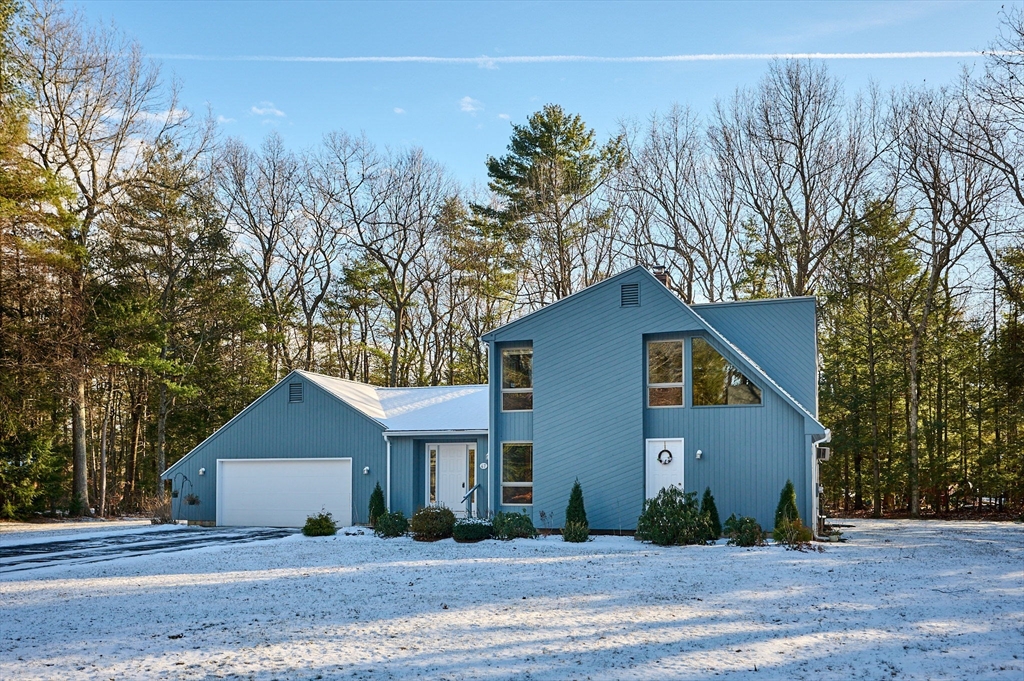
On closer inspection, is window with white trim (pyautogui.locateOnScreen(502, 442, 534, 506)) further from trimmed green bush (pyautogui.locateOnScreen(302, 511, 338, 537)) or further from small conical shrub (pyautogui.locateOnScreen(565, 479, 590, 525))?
trimmed green bush (pyautogui.locateOnScreen(302, 511, 338, 537))

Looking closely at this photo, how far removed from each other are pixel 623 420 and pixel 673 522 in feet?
9.86

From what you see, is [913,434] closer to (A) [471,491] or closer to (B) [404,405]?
(A) [471,491]

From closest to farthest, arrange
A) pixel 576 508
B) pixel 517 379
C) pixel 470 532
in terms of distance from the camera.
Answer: pixel 470 532, pixel 576 508, pixel 517 379

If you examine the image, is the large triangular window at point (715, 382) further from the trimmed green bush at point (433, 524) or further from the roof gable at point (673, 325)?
the trimmed green bush at point (433, 524)

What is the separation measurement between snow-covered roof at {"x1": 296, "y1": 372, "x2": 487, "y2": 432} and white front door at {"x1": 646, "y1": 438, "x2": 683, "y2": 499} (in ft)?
14.3

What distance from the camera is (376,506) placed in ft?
68.9

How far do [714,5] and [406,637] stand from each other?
585 inches

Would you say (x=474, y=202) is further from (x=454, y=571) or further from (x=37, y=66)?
(x=454, y=571)

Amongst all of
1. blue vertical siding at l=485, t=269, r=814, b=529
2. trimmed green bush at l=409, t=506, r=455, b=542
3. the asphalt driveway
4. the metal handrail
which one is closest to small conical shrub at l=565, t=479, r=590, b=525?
blue vertical siding at l=485, t=269, r=814, b=529

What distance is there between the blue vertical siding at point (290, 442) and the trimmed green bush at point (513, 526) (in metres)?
5.02

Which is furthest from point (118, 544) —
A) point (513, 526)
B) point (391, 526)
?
point (513, 526)

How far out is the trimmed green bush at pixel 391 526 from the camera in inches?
728

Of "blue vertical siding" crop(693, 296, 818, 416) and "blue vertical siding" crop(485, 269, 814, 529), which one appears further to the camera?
"blue vertical siding" crop(693, 296, 818, 416)

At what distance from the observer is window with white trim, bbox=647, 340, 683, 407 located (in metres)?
18.5
